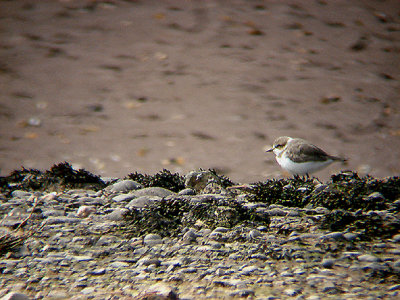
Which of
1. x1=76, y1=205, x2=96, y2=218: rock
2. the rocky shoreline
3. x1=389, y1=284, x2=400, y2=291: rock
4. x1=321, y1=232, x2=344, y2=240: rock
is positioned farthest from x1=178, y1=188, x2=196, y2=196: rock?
x1=389, y1=284, x2=400, y2=291: rock

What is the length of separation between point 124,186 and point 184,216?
1.14 metres

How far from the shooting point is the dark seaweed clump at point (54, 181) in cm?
502

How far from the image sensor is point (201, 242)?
3477mm

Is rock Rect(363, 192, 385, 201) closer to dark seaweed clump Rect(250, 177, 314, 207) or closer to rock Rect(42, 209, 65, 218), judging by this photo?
dark seaweed clump Rect(250, 177, 314, 207)

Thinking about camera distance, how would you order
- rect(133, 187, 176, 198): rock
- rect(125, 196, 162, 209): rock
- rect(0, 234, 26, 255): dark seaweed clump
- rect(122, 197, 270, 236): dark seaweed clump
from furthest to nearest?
rect(133, 187, 176, 198): rock → rect(125, 196, 162, 209): rock → rect(122, 197, 270, 236): dark seaweed clump → rect(0, 234, 26, 255): dark seaweed clump

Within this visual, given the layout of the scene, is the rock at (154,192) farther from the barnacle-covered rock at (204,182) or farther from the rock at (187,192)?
the barnacle-covered rock at (204,182)

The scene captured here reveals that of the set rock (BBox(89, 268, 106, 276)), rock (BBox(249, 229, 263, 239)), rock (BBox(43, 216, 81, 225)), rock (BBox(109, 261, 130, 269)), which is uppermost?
rock (BBox(249, 229, 263, 239))

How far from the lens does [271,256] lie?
3207 millimetres

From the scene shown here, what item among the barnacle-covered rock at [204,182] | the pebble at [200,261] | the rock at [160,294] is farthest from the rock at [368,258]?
the barnacle-covered rock at [204,182]

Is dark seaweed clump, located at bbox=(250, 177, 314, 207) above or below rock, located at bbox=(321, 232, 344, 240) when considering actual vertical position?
below

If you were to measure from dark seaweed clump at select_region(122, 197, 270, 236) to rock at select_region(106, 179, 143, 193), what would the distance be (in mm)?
787

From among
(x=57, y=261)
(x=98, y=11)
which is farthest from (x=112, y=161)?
(x=98, y=11)

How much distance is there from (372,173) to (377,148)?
2.87ft

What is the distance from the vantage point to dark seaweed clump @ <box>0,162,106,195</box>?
502 centimetres
